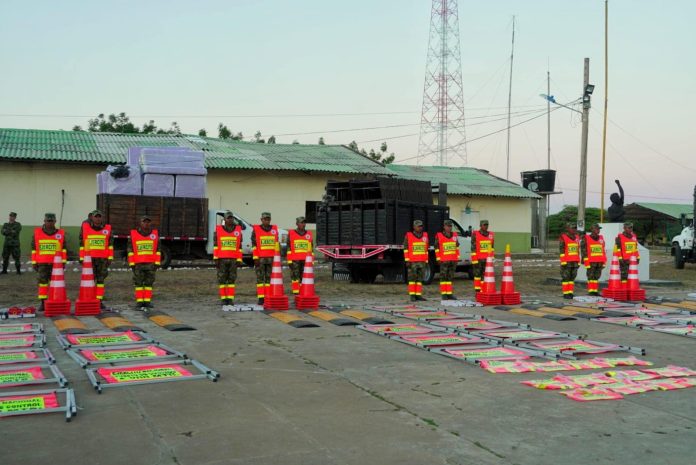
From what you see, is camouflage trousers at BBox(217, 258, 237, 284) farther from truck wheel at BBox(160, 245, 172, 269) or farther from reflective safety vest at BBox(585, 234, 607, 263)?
truck wheel at BBox(160, 245, 172, 269)

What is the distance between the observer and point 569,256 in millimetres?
15031

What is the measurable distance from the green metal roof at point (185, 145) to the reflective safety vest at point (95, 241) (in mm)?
15810

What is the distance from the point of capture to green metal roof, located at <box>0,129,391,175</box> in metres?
27.2

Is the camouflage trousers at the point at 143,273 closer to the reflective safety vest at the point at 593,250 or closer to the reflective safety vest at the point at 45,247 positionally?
the reflective safety vest at the point at 45,247

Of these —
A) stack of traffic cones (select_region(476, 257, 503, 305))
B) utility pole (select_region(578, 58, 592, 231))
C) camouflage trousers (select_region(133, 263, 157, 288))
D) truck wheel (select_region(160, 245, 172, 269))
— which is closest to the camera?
camouflage trousers (select_region(133, 263, 157, 288))

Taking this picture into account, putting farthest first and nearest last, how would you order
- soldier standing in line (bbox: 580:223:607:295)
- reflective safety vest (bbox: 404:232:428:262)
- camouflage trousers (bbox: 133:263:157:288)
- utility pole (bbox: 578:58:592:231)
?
utility pole (bbox: 578:58:592:231), soldier standing in line (bbox: 580:223:607:295), reflective safety vest (bbox: 404:232:428:262), camouflage trousers (bbox: 133:263:157:288)

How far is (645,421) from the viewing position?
5.45 m

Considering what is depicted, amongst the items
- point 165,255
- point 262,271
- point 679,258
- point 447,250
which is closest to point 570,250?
point 447,250

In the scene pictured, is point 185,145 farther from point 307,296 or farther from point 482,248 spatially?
point 307,296

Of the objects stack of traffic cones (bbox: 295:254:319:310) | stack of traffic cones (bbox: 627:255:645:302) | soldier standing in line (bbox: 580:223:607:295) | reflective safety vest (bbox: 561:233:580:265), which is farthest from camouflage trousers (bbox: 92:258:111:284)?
stack of traffic cones (bbox: 627:255:645:302)

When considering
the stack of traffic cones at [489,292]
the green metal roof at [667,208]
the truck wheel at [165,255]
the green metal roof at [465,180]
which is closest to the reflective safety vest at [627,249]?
the stack of traffic cones at [489,292]

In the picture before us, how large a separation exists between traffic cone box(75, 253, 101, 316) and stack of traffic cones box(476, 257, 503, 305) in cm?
751

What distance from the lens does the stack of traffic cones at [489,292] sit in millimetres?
14055

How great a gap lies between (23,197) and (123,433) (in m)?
24.0
